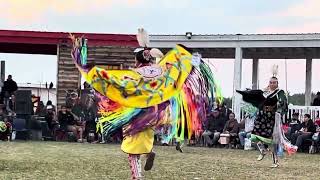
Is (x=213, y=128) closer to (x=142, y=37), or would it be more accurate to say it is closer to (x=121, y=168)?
(x=121, y=168)

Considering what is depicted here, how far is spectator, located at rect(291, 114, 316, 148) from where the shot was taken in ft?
53.8

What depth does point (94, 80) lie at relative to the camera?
669 cm

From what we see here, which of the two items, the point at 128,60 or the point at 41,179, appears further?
the point at 128,60

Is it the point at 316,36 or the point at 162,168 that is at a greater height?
the point at 316,36

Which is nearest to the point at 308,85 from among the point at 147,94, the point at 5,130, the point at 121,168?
the point at 5,130

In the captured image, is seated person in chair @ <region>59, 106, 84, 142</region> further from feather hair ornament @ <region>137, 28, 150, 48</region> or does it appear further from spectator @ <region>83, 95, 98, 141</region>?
feather hair ornament @ <region>137, 28, 150, 48</region>

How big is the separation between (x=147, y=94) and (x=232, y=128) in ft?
36.0

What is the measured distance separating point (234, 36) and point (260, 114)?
28.9 ft

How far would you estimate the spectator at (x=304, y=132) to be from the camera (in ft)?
53.8

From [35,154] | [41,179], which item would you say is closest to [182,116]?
[41,179]

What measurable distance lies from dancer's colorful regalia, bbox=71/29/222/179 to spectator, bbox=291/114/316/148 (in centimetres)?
962

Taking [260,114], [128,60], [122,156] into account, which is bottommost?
[122,156]

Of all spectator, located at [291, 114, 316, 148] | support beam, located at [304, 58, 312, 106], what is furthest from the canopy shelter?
spectator, located at [291, 114, 316, 148]

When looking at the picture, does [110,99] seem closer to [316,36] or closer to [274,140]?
[274,140]
